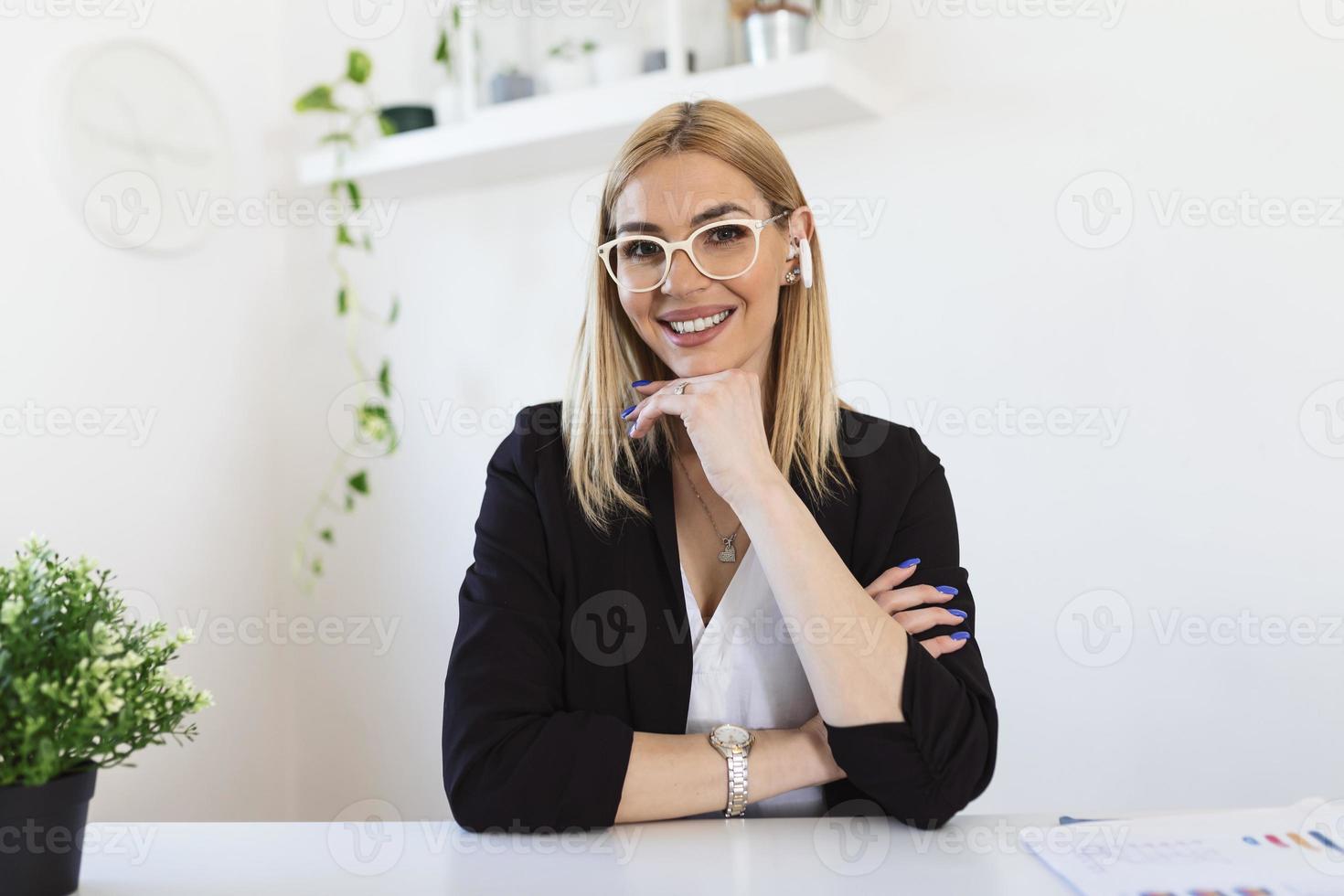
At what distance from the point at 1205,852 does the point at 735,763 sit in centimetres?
48

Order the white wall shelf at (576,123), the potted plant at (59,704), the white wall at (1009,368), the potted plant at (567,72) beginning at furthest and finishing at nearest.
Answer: the potted plant at (567,72), the white wall shelf at (576,123), the white wall at (1009,368), the potted plant at (59,704)

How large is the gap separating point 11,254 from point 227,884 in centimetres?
168

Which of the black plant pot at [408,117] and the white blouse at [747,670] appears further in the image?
the black plant pot at [408,117]

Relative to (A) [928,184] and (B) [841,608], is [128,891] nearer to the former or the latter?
(B) [841,608]

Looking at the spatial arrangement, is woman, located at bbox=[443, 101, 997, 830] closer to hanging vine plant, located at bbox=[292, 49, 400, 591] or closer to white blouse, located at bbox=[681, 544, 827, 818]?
white blouse, located at bbox=[681, 544, 827, 818]

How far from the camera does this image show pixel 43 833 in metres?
0.95

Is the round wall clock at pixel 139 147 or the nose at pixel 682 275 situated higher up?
A: the round wall clock at pixel 139 147

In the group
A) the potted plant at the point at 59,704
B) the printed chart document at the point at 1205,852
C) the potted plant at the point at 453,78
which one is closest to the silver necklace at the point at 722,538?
the printed chart document at the point at 1205,852

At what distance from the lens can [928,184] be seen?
7.22 ft

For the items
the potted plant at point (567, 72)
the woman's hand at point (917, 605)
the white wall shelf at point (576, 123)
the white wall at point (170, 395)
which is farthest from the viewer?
the potted plant at point (567, 72)

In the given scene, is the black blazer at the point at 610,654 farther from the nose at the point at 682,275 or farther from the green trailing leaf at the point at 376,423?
the green trailing leaf at the point at 376,423

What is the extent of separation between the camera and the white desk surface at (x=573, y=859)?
1.01 meters

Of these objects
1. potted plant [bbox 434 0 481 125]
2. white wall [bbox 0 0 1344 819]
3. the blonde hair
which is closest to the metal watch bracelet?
the blonde hair

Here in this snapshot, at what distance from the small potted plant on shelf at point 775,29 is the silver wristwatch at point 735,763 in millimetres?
1354
